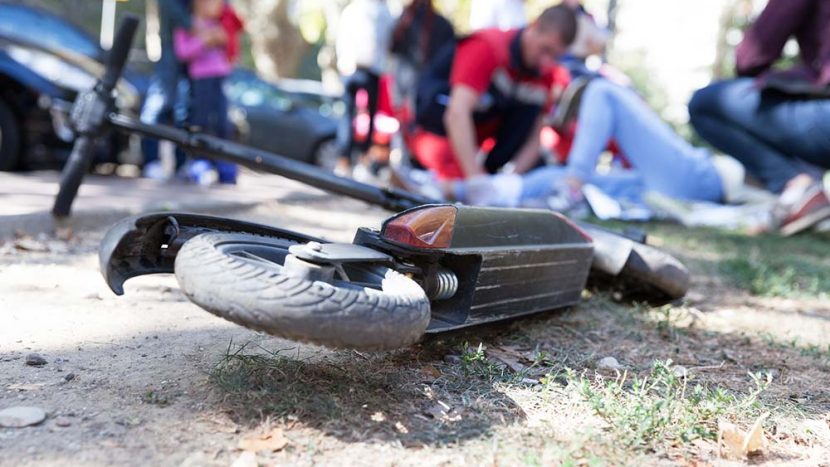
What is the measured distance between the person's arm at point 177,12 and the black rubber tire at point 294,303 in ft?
15.1

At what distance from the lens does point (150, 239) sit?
171cm

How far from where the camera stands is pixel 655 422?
4.99ft

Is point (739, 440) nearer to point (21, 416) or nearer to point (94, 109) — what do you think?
point (21, 416)

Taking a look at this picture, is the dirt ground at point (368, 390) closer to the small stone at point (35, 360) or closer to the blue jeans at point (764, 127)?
the small stone at point (35, 360)

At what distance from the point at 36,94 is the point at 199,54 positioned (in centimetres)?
117

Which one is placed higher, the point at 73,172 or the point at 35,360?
the point at 73,172

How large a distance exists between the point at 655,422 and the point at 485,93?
3819 millimetres

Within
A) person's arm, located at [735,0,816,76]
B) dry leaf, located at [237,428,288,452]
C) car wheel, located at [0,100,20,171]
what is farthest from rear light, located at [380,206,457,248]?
car wheel, located at [0,100,20,171]

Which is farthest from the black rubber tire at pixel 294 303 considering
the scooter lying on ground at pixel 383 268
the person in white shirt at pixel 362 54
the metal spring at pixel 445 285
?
the person in white shirt at pixel 362 54

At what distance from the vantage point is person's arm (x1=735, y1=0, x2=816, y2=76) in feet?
15.1

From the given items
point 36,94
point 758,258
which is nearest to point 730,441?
point 758,258

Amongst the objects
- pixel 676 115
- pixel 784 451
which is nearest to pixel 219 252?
pixel 784 451

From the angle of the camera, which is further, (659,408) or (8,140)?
(8,140)

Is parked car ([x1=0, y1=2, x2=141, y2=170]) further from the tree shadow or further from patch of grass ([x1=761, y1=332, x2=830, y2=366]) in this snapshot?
patch of grass ([x1=761, y1=332, x2=830, y2=366])
